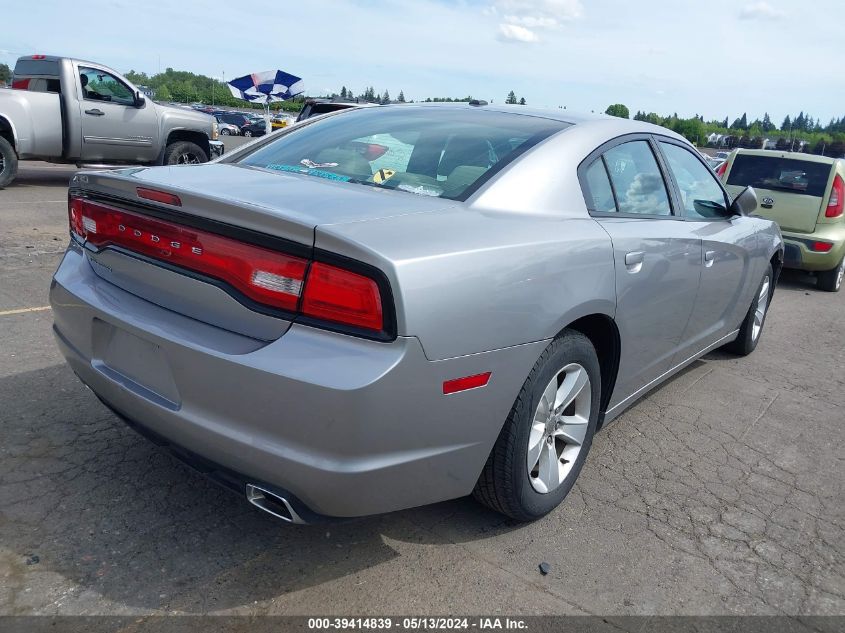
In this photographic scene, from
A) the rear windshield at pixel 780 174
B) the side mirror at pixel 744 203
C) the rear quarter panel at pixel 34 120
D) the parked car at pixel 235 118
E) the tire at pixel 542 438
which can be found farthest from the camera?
the parked car at pixel 235 118

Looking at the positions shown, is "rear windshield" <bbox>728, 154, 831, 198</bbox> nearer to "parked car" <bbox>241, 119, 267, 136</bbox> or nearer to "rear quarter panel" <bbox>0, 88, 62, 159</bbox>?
"rear quarter panel" <bbox>0, 88, 62, 159</bbox>

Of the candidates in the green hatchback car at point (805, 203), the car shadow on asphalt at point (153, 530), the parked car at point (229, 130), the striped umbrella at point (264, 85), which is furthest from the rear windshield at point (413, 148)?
the parked car at point (229, 130)

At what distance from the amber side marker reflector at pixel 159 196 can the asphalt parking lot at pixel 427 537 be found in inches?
46.0

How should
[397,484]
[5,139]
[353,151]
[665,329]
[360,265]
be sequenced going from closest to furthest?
[360,265] → [397,484] → [353,151] → [665,329] → [5,139]

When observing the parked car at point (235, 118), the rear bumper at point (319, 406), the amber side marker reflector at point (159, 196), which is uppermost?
the amber side marker reflector at point (159, 196)

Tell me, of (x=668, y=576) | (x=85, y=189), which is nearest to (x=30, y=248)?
(x=85, y=189)

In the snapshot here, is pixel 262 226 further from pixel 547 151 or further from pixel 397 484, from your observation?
pixel 547 151

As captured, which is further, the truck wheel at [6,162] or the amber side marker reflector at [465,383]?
the truck wheel at [6,162]

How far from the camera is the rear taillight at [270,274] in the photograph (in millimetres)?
2049

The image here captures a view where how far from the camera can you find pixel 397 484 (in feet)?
7.22

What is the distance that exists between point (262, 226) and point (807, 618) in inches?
87.4

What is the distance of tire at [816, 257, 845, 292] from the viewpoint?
333 inches

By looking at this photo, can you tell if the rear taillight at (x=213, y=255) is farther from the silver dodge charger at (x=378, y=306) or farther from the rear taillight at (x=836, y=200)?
the rear taillight at (x=836, y=200)

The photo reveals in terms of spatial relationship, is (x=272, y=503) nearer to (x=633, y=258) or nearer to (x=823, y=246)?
(x=633, y=258)
